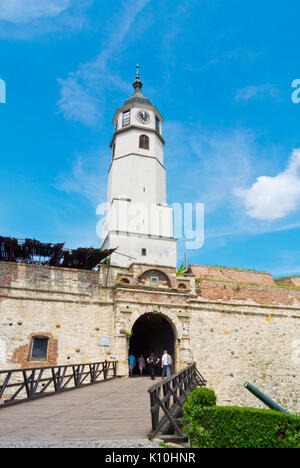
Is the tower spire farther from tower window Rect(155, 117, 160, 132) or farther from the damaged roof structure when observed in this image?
the damaged roof structure

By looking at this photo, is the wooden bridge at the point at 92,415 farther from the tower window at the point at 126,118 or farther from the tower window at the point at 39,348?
the tower window at the point at 126,118

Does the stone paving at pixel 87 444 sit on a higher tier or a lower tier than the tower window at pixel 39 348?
lower

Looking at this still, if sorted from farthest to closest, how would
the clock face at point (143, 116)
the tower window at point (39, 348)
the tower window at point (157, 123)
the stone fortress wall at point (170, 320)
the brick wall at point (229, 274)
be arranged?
1. the tower window at point (157, 123)
2. the clock face at point (143, 116)
3. the brick wall at point (229, 274)
4. the stone fortress wall at point (170, 320)
5. the tower window at point (39, 348)

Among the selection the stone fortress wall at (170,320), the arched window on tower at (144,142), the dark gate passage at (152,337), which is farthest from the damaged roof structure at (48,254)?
the arched window on tower at (144,142)

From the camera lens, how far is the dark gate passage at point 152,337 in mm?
18772

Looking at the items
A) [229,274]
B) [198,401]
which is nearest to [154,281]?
[229,274]

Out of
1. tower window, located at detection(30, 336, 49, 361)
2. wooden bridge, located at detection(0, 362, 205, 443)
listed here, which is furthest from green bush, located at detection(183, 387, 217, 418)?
tower window, located at detection(30, 336, 49, 361)

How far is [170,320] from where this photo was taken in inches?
698

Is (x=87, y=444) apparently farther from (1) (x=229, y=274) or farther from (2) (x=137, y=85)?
(2) (x=137, y=85)

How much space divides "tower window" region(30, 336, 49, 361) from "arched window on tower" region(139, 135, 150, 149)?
15.0 meters

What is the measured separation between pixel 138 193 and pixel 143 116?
6.45 meters

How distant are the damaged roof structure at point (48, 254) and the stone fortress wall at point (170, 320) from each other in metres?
0.79

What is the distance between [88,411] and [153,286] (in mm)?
10217
